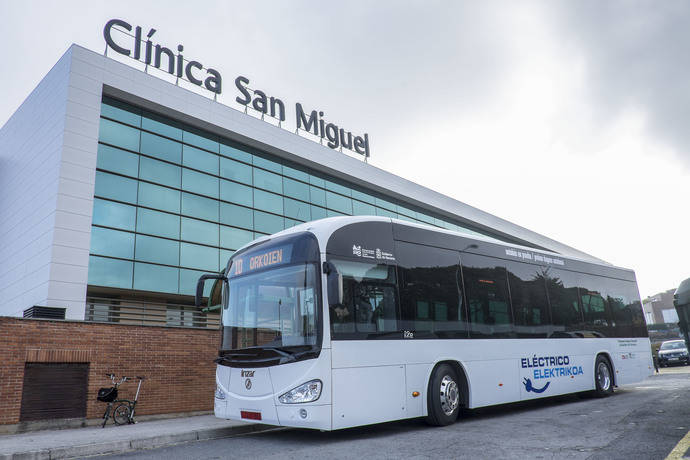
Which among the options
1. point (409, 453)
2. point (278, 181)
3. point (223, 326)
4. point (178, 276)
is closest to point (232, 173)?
point (278, 181)

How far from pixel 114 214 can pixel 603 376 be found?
1488 cm

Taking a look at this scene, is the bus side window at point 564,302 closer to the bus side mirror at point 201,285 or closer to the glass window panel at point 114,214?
the bus side mirror at point 201,285

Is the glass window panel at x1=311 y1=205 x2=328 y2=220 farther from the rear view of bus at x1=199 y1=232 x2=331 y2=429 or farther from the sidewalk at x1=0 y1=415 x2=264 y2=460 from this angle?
the rear view of bus at x1=199 y1=232 x2=331 y2=429

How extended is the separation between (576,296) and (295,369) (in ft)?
25.8

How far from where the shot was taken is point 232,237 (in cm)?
1967

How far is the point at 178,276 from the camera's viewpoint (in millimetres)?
17625

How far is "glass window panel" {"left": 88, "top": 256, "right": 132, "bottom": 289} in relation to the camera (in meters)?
15.6

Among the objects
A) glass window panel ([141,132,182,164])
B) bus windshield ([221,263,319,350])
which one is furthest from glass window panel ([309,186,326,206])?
bus windshield ([221,263,319,350])

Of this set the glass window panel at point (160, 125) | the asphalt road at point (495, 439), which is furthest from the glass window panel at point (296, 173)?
the asphalt road at point (495, 439)

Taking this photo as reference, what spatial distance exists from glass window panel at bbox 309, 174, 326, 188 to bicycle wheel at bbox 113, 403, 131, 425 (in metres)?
14.6

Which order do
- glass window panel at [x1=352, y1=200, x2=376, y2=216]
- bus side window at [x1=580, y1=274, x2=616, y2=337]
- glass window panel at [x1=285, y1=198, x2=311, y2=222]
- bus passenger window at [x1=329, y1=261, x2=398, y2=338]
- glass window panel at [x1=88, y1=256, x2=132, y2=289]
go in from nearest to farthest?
bus passenger window at [x1=329, y1=261, x2=398, y2=338], bus side window at [x1=580, y1=274, x2=616, y2=337], glass window panel at [x1=88, y1=256, x2=132, y2=289], glass window panel at [x1=285, y1=198, x2=311, y2=222], glass window panel at [x1=352, y1=200, x2=376, y2=216]

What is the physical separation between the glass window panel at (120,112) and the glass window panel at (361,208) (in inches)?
452

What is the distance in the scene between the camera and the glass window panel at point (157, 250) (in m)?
16.9

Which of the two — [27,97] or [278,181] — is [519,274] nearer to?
[278,181]
